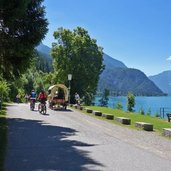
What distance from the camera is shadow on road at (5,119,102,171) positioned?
9.82 meters

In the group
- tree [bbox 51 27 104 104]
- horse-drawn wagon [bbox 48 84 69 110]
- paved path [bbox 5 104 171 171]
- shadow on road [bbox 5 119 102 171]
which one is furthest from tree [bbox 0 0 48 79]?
tree [bbox 51 27 104 104]

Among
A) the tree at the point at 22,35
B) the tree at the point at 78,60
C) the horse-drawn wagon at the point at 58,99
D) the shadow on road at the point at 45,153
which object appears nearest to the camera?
the shadow on road at the point at 45,153

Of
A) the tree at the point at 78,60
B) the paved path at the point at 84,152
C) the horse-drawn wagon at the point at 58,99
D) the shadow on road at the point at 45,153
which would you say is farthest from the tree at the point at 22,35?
the tree at the point at 78,60

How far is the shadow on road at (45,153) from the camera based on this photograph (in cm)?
982

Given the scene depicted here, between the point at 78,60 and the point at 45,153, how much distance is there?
5870cm

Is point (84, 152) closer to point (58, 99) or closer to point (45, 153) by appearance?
point (45, 153)

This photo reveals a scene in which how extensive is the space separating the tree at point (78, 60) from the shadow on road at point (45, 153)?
52.4 m

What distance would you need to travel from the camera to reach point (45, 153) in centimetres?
1176

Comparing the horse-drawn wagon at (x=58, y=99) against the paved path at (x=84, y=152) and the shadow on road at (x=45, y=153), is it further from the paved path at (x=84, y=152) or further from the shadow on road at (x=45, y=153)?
the shadow on road at (x=45, y=153)

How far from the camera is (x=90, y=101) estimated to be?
75.3m

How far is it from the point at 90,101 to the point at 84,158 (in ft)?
211

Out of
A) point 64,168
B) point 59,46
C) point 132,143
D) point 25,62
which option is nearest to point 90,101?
point 59,46

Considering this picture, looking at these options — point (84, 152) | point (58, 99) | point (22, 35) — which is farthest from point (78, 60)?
point (84, 152)

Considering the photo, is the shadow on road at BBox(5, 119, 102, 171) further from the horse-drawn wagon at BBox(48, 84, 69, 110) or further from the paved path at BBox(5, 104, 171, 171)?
the horse-drawn wagon at BBox(48, 84, 69, 110)
